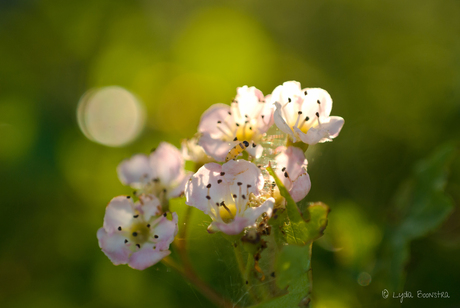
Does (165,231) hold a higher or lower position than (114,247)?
higher

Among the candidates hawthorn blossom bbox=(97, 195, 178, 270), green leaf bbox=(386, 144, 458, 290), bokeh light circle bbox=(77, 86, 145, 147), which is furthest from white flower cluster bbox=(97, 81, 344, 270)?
bokeh light circle bbox=(77, 86, 145, 147)

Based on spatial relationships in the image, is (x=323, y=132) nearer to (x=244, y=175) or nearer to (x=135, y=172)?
(x=244, y=175)

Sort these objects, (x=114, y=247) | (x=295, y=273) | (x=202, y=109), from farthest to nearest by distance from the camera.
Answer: (x=202, y=109), (x=114, y=247), (x=295, y=273)

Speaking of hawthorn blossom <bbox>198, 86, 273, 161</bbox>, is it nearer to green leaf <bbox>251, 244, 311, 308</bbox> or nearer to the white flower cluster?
the white flower cluster

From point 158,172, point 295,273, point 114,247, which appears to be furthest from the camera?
point 158,172

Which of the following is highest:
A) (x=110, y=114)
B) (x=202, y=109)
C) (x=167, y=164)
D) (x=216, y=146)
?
(x=216, y=146)

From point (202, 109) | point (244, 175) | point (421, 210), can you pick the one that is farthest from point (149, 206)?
point (202, 109)
